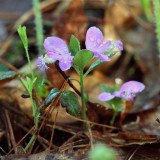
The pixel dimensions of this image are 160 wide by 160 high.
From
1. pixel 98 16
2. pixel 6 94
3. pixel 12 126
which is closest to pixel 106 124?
pixel 12 126

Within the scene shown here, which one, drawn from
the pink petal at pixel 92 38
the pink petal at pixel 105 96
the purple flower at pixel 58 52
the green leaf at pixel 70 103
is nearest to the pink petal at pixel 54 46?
the purple flower at pixel 58 52

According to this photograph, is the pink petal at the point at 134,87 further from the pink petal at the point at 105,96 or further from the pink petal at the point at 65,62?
the pink petal at the point at 65,62

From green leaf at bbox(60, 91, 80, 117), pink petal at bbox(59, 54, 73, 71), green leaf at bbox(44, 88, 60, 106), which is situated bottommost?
green leaf at bbox(60, 91, 80, 117)

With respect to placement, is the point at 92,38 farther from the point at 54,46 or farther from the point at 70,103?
the point at 70,103

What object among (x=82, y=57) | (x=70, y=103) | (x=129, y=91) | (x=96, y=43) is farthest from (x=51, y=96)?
(x=129, y=91)

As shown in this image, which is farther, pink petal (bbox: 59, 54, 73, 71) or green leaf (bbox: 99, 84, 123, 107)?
green leaf (bbox: 99, 84, 123, 107)

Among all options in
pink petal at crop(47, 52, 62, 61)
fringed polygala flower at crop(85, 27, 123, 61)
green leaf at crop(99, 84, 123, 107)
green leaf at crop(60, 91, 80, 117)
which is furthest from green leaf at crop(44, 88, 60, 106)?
green leaf at crop(99, 84, 123, 107)

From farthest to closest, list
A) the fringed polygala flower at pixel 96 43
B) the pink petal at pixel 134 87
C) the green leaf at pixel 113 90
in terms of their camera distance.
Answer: the green leaf at pixel 113 90, the pink petal at pixel 134 87, the fringed polygala flower at pixel 96 43

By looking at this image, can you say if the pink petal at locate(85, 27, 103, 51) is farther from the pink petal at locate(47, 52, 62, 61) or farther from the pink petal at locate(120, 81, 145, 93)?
the pink petal at locate(120, 81, 145, 93)

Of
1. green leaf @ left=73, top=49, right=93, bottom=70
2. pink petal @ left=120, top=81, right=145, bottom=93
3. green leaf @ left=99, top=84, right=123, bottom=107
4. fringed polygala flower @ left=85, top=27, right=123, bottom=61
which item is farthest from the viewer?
green leaf @ left=99, top=84, right=123, bottom=107
